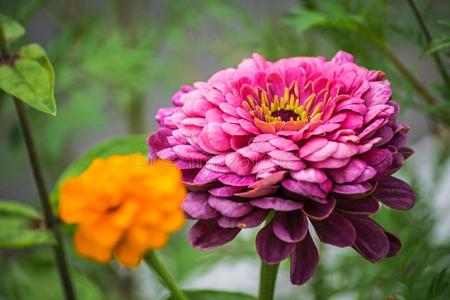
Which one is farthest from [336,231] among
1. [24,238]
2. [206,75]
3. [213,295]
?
[206,75]

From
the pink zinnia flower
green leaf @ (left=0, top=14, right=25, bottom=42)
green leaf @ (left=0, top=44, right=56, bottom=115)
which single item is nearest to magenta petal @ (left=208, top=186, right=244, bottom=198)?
the pink zinnia flower

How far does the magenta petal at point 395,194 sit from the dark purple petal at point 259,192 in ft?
0.18

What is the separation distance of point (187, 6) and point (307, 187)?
1.84ft

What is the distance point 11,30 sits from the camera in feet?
1.31

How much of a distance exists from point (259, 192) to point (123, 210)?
6 cm

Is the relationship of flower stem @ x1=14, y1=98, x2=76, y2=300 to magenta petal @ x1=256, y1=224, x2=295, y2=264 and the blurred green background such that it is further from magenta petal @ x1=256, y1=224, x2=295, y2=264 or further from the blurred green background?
magenta petal @ x1=256, y1=224, x2=295, y2=264

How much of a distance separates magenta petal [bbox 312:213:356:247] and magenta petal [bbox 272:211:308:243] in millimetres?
14

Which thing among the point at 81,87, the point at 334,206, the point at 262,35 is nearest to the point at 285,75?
the point at 334,206

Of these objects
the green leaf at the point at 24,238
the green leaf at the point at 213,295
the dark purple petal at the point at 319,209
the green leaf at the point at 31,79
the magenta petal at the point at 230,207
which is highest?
the green leaf at the point at 31,79

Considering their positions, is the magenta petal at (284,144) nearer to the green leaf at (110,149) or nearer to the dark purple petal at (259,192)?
the dark purple petal at (259,192)

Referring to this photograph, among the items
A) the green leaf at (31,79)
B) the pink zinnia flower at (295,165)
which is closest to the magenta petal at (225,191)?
the pink zinnia flower at (295,165)

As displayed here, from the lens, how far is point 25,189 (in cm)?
116

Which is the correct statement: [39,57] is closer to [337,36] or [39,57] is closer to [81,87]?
[337,36]

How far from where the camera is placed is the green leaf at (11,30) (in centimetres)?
40
